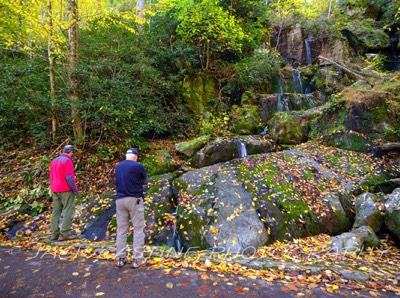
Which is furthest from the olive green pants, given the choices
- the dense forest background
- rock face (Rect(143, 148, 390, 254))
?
the dense forest background

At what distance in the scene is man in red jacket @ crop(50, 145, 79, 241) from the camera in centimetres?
513

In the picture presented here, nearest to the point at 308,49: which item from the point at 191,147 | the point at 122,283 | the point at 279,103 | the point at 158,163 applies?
the point at 279,103

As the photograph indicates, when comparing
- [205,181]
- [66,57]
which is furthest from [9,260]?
A: [66,57]

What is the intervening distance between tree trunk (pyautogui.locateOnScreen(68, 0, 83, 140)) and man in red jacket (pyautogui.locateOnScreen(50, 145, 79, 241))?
323 centimetres

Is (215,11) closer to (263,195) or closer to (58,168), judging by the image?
(263,195)

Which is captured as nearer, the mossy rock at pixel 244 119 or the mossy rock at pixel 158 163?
the mossy rock at pixel 158 163

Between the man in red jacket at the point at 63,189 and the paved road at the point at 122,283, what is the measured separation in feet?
3.94

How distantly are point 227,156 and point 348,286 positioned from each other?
639 centimetres

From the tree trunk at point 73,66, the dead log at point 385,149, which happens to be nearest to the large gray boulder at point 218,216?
the tree trunk at point 73,66

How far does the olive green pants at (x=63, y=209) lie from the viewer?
5.24 metres

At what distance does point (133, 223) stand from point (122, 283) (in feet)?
3.14

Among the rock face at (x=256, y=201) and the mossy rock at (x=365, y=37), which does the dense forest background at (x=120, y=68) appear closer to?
the mossy rock at (x=365, y=37)

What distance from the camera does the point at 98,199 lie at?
23.1 feet

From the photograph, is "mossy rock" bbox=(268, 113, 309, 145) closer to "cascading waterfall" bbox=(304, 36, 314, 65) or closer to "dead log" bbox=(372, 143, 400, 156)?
"dead log" bbox=(372, 143, 400, 156)
